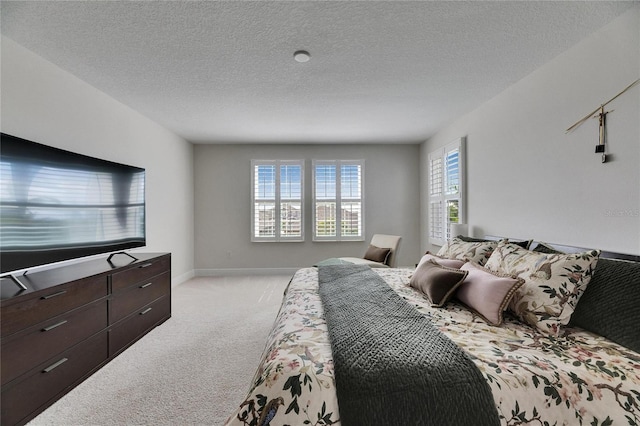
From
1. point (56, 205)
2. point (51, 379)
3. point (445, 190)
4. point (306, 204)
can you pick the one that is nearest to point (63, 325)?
point (51, 379)

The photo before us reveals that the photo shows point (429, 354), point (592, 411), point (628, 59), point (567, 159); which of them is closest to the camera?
point (592, 411)

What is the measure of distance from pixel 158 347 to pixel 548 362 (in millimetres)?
2850

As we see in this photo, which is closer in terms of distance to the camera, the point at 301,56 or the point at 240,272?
the point at 301,56

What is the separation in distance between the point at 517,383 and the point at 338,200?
4.39 meters

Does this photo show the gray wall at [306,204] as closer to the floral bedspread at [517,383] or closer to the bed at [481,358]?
A: the bed at [481,358]

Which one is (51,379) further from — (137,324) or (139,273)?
(139,273)

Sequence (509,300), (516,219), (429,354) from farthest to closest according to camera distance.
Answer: (516,219) < (509,300) < (429,354)

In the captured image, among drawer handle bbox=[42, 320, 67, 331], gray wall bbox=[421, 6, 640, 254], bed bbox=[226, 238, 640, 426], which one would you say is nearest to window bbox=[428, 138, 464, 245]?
gray wall bbox=[421, 6, 640, 254]

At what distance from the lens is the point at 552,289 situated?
1507 mm

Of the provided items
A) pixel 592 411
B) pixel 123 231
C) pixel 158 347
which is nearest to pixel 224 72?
pixel 123 231

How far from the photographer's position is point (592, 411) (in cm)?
101

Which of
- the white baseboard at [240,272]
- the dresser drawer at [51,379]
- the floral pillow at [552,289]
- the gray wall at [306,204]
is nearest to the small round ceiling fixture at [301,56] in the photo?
the floral pillow at [552,289]

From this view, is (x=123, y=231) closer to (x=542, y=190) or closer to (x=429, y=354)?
(x=429, y=354)

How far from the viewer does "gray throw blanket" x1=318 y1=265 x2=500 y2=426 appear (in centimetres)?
96
